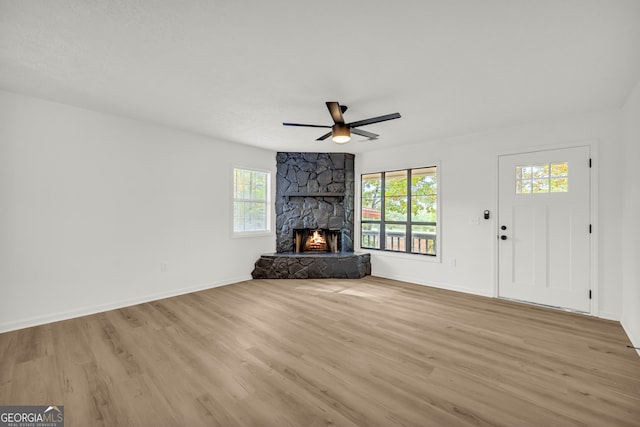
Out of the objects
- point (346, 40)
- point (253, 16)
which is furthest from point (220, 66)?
point (346, 40)

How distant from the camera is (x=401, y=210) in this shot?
5.21 m

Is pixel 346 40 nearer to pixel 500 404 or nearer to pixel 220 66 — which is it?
pixel 220 66

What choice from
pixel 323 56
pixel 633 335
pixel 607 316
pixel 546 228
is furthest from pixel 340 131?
pixel 607 316

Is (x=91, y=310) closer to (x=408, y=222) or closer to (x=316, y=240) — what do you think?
(x=316, y=240)

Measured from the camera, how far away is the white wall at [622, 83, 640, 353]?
2.60m

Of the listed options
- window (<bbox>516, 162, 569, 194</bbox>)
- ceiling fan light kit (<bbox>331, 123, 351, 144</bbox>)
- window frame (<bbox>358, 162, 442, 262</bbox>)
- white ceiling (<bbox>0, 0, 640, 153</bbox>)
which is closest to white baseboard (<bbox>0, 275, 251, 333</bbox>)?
white ceiling (<bbox>0, 0, 640, 153</bbox>)

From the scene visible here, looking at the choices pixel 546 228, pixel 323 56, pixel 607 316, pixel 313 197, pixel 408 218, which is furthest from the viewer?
pixel 313 197

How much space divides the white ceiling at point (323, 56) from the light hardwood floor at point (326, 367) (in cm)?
247

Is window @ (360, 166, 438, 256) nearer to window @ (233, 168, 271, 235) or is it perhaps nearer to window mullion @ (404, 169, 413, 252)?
window mullion @ (404, 169, 413, 252)

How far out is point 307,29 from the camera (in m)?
1.89

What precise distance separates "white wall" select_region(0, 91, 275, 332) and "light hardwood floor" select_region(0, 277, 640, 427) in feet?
1.38

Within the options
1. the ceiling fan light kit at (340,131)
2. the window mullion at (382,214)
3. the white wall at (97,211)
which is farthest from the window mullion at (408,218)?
the white wall at (97,211)

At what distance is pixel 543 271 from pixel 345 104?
11.2 feet

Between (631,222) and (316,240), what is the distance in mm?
4410
